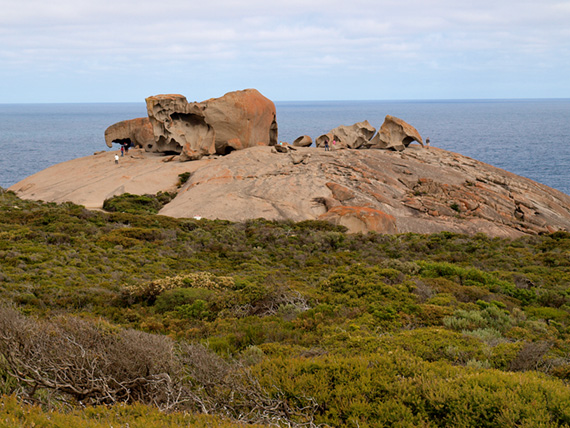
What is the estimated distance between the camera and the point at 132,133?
51.1m

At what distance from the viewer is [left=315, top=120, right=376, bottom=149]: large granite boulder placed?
46.7 meters

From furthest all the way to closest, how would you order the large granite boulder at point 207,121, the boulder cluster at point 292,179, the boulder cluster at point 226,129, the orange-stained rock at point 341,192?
the boulder cluster at point 226,129 < the large granite boulder at point 207,121 < the orange-stained rock at point 341,192 < the boulder cluster at point 292,179

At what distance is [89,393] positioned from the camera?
279 inches

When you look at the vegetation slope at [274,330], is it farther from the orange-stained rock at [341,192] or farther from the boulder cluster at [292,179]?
the orange-stained rock at [341,192]

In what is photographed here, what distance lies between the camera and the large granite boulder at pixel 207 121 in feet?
141

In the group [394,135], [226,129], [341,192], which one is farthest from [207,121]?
[394,135]

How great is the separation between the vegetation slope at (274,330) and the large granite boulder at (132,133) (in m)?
26.8

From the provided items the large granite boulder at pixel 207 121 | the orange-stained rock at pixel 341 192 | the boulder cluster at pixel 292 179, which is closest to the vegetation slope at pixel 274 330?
the boulder cluster at pixel 292 179

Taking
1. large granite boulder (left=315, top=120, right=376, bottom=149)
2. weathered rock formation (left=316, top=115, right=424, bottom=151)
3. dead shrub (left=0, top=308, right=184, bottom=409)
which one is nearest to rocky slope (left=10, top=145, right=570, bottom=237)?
weathered rock formation (left=316, top=115, right=424, bottom=151)

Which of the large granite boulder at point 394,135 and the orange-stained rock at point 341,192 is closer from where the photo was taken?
the orange-stained rock at point 341,192

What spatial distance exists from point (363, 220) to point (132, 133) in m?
32.0

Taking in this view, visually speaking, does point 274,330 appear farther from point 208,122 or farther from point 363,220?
point 208,122

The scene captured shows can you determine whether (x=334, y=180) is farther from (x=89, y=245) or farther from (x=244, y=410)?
(x=244, y=410)

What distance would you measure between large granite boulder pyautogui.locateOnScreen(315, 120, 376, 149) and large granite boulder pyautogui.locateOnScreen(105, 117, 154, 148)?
18.0 metres
